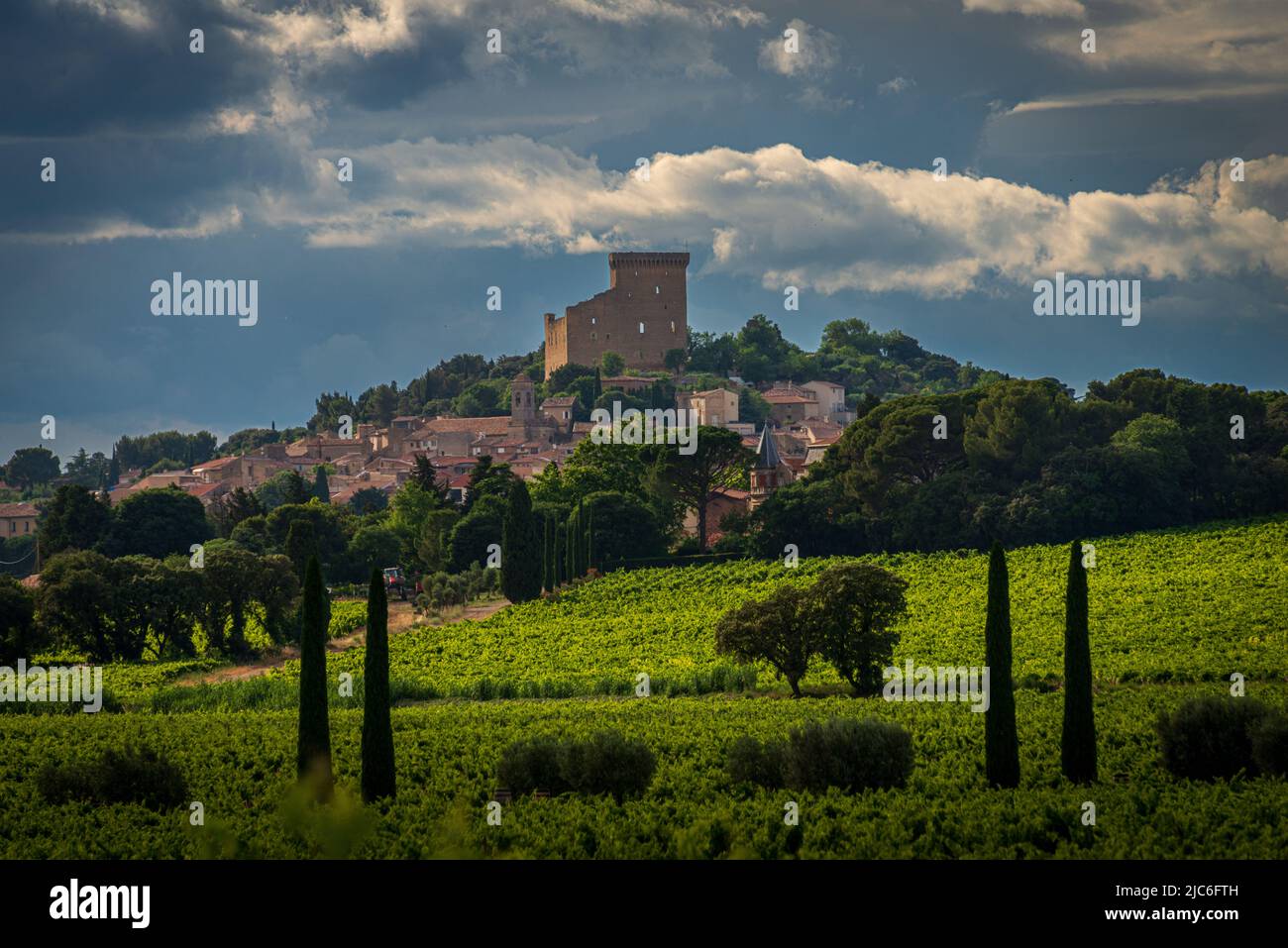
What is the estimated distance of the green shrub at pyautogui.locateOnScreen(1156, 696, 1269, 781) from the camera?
20.9m

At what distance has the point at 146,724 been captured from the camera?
96.3 feet

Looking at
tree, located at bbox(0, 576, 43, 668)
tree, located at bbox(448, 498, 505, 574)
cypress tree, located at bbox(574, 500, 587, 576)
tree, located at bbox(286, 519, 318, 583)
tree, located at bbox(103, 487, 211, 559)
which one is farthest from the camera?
tree, located at bbox(103, 487, 211, 559)

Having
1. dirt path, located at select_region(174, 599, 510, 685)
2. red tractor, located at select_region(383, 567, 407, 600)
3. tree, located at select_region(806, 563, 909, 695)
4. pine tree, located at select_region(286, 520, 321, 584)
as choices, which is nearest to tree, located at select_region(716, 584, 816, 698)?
tree, located at select_region(806, 563, 909, 695)

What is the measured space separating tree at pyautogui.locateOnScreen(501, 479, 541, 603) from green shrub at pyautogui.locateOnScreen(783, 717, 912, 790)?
36353mm

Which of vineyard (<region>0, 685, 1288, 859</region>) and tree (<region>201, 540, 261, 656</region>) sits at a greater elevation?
tree (<region>201, 540, 261, 656</region>)

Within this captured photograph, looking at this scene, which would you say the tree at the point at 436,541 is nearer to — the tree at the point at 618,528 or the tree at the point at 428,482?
the tree at the point at 428,482

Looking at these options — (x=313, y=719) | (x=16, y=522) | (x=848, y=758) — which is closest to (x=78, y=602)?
(x=313, y=719)

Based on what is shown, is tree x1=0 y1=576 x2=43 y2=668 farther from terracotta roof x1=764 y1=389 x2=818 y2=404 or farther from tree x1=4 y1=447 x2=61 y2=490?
tree x1=4 y1=447 x2=61 y2=490

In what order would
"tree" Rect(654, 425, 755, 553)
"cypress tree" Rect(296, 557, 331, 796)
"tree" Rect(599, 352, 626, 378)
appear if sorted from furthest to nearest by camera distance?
"tree" Rect(599, 352, 626, 378) → "tree" Rect(654, 425, 755, 553) → "cypress tree" Rect(296, 557, 331, 796)

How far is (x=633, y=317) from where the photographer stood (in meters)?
136

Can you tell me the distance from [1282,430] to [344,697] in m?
46.8

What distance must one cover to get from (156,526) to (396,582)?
13.1 metres

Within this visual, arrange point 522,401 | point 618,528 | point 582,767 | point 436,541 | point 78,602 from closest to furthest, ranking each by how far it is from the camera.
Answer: point 582,767 → point 78,602 → point 618,528 → point 436,541 → point 522,401

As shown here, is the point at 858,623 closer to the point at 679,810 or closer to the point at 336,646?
the point at 679,810
